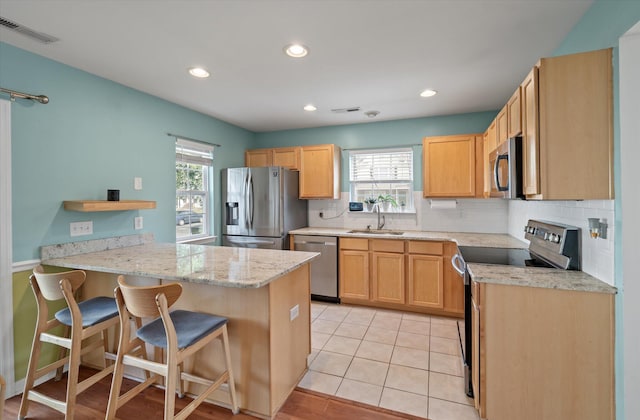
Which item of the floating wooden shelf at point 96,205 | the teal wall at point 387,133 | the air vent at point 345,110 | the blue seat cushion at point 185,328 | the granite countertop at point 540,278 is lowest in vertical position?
the blue seat cushion at point 185,328

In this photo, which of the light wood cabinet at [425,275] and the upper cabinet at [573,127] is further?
the light wood cabinet at [425,275]

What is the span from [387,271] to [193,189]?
2683 millimetres

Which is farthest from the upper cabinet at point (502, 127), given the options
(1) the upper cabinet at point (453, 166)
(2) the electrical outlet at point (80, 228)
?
(2) the electrical outlet at point (80, 228)

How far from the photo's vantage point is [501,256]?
93.3 inches

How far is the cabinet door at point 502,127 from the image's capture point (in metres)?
2.32

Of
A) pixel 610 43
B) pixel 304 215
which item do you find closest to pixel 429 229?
pixel 304 215

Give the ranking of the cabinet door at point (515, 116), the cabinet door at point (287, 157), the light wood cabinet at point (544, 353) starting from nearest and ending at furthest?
the light wood cabinet at point (544, 353), the cabinet door at point (515, 116), the cabinet door at point (287, 157)

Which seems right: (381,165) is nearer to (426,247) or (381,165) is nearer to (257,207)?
(426,247)

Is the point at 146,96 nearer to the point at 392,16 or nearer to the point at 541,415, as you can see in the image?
the point at 392,16

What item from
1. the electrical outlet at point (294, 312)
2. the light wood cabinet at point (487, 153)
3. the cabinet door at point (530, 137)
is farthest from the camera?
the light wood cabinet at point (487, 153)

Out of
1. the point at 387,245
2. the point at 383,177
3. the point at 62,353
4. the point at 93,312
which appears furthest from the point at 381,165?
the point at 62,353

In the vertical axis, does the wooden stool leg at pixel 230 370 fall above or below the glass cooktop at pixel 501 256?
below

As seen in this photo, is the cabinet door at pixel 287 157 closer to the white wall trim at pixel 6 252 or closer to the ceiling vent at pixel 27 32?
the ceiling vent at pixel 27 32

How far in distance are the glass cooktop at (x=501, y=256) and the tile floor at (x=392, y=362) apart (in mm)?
887
